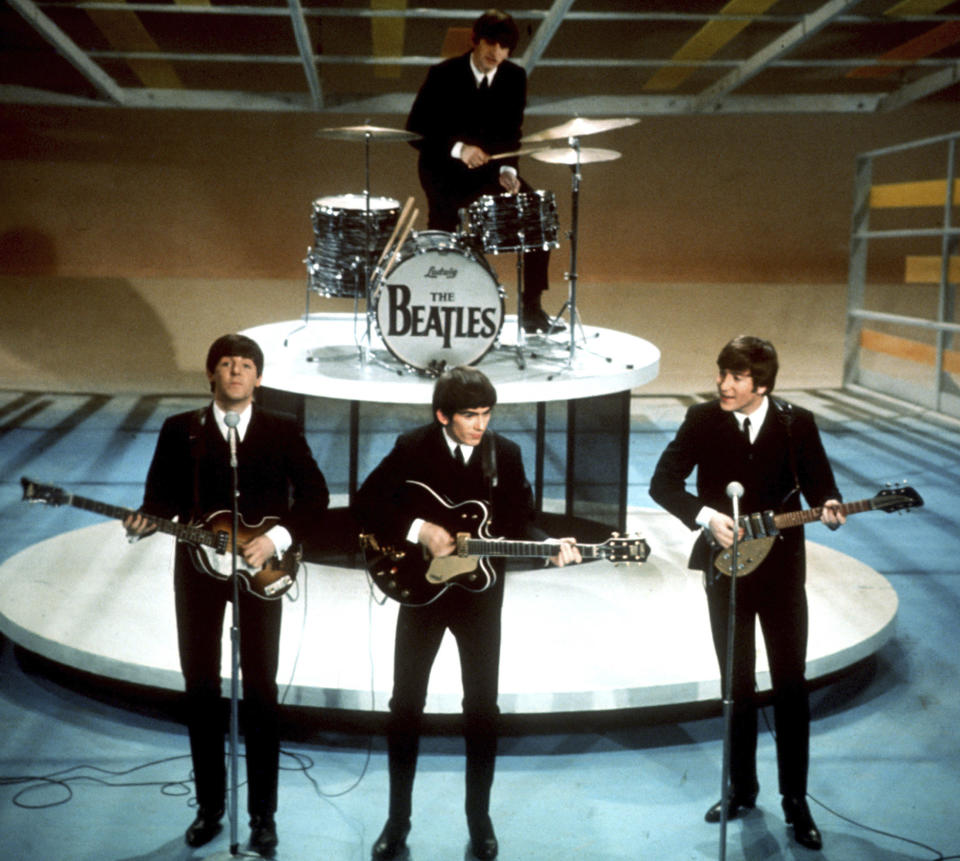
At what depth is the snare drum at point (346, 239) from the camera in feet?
18.7

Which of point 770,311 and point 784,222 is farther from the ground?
point 784,222

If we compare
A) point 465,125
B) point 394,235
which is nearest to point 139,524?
point 394,235

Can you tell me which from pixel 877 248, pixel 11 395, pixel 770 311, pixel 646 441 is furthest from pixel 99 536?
pixel 877 248

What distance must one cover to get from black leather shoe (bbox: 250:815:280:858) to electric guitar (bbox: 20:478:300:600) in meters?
0.70

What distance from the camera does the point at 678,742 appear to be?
3986 mm

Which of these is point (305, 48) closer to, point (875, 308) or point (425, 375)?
point (425, 375)

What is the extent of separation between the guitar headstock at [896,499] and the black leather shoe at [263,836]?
2036 mm

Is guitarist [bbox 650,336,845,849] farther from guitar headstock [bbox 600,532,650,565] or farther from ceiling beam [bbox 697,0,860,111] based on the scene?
ceiling beam [bbox 697,0,860,111]

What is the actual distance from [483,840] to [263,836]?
667 millimetres

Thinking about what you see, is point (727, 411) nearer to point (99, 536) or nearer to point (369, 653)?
point (369, 653)

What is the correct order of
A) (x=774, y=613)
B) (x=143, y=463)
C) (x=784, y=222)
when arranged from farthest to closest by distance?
(x=784, y=222), (x=143, y=463), (x=774, y=613)

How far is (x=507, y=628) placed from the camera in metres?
4.57

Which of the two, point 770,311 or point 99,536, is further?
point 770,311

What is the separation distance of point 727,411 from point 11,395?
9723mm
